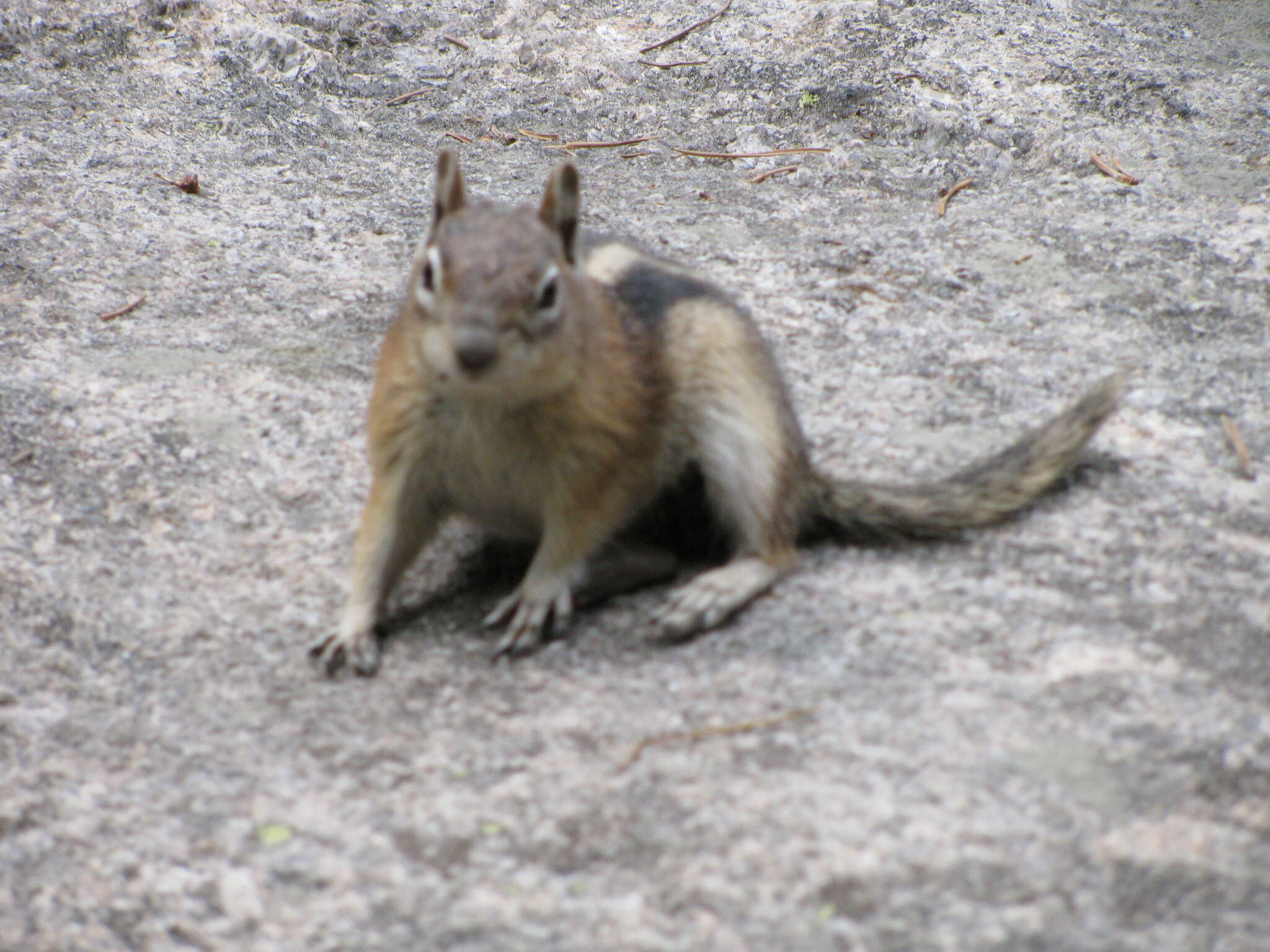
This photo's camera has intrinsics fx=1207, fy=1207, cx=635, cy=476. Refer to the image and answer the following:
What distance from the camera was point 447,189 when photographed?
2.41 metres

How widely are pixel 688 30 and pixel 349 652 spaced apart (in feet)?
12.2

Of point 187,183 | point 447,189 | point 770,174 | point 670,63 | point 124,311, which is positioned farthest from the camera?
point 670,63

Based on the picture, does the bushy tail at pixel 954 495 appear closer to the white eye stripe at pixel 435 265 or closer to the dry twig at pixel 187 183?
the white eye stripe at pixel 435 265

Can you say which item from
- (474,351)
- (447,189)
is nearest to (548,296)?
(474,351)

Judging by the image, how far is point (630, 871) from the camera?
191 centimetres

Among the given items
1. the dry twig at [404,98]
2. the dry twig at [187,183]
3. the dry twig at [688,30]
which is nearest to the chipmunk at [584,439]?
A: the dry twig at [187,183]

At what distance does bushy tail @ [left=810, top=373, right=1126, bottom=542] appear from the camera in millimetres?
2727

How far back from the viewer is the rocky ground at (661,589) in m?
1.90

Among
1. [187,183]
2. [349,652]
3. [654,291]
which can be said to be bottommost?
[349,652]

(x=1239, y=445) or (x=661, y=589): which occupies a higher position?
(x=1239, y=445)

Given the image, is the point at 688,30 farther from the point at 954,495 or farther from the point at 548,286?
the point at 548,286

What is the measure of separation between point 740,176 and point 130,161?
7.20 ft

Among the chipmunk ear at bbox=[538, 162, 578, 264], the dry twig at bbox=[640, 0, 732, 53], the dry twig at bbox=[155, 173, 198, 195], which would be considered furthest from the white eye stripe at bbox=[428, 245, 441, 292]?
the dry twig at bbox=[640, 0, 732, 53]

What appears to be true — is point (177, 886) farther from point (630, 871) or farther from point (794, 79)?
point (794, 79)
